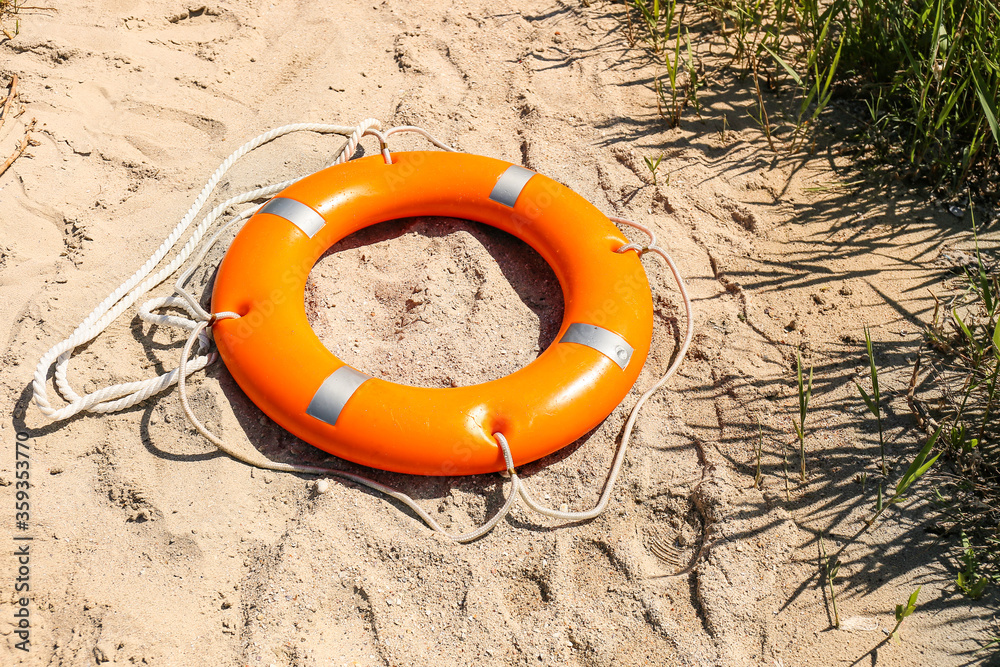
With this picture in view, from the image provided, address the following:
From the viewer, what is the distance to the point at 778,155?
8.87ft

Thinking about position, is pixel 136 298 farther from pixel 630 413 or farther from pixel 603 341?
pixel 630 413

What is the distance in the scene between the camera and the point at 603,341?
2051 millimetres

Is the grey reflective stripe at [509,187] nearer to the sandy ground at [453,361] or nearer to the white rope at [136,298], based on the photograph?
the sandy ground at [453,361]

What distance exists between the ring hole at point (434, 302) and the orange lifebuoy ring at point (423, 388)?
92mm

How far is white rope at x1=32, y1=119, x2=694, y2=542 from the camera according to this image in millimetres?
1898

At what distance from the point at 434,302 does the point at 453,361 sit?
220mm

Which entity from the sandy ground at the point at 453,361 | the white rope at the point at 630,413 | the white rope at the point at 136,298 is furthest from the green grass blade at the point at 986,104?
the white rope at the point at 136,298

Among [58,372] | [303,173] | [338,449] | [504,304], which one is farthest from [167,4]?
[338,449]

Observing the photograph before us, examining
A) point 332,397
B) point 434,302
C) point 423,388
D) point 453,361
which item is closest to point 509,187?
point 434,302

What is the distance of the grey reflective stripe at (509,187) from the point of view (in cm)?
237

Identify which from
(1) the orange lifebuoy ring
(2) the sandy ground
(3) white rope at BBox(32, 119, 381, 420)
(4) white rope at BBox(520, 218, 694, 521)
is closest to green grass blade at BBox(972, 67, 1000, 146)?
(2) the sandy ground

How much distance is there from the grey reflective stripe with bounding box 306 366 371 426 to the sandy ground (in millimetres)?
167

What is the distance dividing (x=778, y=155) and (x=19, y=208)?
2.57m

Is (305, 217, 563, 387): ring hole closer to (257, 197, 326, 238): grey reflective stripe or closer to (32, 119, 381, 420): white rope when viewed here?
(257, 197, 326, 238): grey reflective stripe
